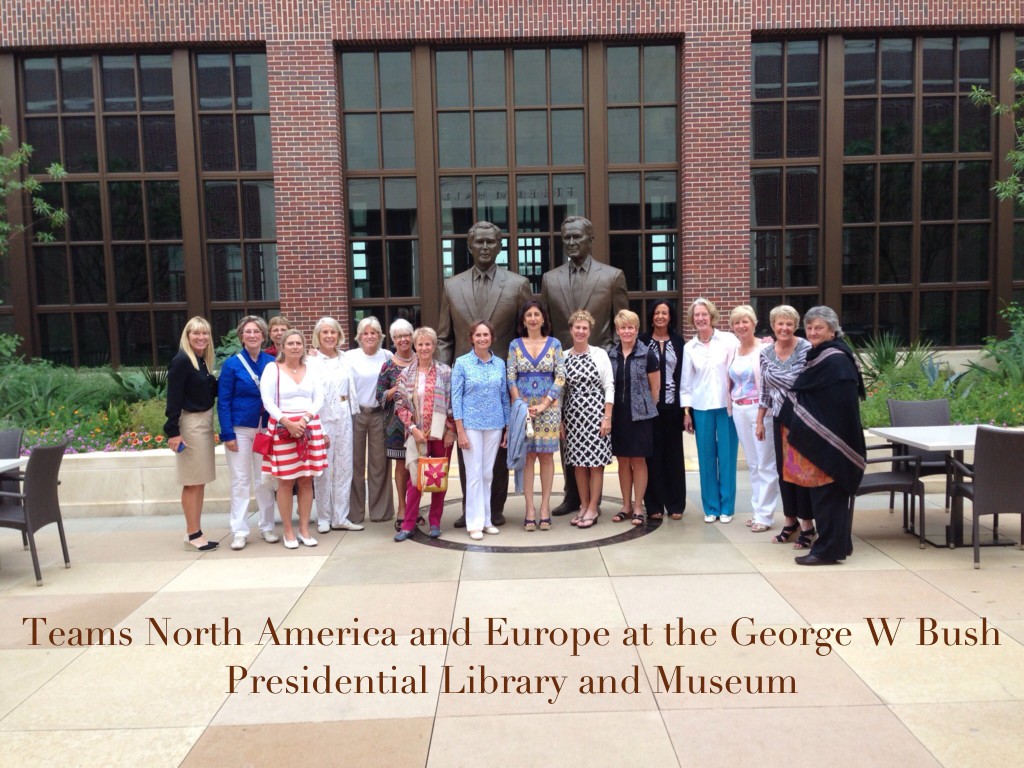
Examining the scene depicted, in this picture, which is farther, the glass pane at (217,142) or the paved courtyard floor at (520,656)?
the glass pane at (217,142)

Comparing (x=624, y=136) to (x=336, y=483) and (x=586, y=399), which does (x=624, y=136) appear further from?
(x=336, y=483)

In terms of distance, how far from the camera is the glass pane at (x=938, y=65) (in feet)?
38.7

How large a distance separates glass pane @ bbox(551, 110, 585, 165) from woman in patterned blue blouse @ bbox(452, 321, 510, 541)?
6427mm

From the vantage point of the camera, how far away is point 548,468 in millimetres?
6363

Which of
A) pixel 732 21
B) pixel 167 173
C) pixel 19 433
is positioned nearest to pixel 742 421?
pixel 19 433

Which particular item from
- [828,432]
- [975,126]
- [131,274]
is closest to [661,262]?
[975,126]

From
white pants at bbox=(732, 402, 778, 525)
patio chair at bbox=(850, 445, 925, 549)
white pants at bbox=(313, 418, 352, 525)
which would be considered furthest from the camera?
white pants at bbox=(313, 418, 352, 525)

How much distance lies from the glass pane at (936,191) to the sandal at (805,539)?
8275mm

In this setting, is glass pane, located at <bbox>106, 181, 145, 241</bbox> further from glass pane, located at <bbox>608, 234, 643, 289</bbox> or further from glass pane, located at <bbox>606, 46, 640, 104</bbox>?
glass pane, located at <bbox>606, 46, 640, 104</bbox>

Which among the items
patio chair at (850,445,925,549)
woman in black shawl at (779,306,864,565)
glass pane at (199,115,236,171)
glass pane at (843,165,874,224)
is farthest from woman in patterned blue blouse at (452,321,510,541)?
glass pane at (843,165,874,224)

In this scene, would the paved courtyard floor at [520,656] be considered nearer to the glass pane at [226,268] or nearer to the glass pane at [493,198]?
the glass pane at [226,268]

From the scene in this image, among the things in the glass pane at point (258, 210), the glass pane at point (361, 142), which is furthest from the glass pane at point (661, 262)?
the glass pane at point (258, 210)

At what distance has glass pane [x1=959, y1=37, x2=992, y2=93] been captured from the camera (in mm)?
11805

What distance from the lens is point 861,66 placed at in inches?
466
